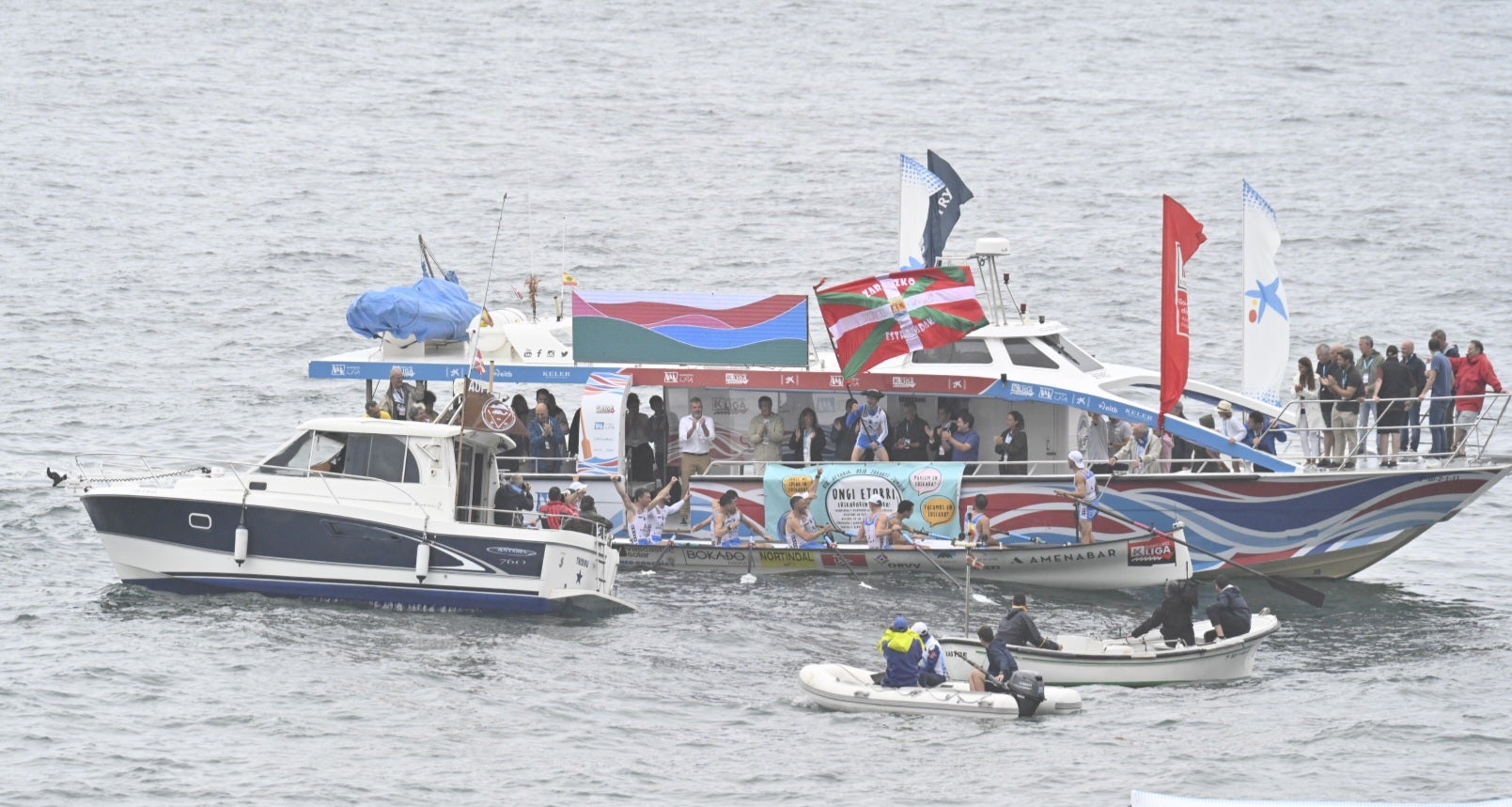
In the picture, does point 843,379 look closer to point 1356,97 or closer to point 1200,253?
point 1200,253

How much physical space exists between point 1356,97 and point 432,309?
5277cm

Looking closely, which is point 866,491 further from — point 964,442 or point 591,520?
point 591,520

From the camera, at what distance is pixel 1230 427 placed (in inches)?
1141

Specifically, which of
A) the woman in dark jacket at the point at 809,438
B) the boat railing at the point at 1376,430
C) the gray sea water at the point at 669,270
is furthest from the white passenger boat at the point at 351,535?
the boat railing at the point at 1376,430

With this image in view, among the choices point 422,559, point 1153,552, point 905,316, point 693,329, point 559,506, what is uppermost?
point 905,316

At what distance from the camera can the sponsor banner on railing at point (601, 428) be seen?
95.7 ft

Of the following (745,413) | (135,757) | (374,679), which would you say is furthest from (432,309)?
(135,757)

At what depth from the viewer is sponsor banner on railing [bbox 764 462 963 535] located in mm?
28656

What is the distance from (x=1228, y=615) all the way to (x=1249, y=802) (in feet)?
16.9

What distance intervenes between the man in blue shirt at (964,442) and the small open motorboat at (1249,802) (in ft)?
32.3

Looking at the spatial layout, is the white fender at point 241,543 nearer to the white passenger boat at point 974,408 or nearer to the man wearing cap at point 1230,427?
the white passenger boat at point 974,408

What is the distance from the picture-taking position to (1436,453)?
28156 millimetres

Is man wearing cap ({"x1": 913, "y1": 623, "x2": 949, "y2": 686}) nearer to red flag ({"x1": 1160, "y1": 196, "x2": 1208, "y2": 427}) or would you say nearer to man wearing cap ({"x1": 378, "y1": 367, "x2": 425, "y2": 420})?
red flag ({"x1": 1160, "y1": 196, "x2": 1208, "y2": 427})

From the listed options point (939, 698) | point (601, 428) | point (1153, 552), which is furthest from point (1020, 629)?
point (601, 428)
